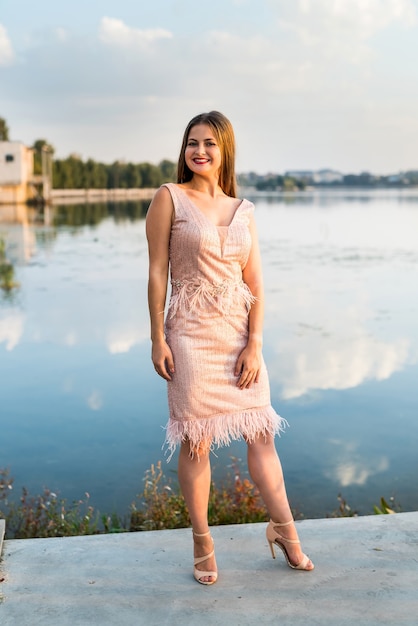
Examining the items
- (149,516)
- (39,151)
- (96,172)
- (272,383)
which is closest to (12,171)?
(39,151)

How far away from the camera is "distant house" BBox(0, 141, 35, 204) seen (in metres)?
47.1

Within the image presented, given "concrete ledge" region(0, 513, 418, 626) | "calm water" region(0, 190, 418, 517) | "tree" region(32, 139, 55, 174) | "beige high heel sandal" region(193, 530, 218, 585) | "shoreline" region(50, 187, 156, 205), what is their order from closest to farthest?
"concrete ledge" region(0, 513, 418, 626) → "beige high heel sandal" region(193, 530, 218, 585) → "calm water" region(0, 190, 418, 517) → "tree" region(32, 139, 55, 174) → "shoreline" region(50, 187, 156, 205)

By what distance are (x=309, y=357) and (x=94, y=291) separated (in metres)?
5.89

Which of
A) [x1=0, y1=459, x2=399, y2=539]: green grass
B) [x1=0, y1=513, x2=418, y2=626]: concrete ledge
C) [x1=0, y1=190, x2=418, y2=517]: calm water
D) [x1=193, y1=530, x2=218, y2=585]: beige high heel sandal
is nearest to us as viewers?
[x1=0, y1=513, x2=418, y2=626]: concrete ledge

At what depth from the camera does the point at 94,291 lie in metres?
13.2

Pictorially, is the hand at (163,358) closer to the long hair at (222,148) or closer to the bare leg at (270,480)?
the bare leg at (270,480)

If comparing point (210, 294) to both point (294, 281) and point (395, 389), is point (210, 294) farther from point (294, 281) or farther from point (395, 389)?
point (294, 281)

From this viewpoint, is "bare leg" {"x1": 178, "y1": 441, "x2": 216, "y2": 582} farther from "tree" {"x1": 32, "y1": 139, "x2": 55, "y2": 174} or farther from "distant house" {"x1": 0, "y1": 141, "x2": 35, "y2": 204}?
"tree" {"x1": 32, "y1": 139, "x2": 55, "y2": 174}

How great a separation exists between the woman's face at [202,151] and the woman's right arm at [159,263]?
123 millimetres

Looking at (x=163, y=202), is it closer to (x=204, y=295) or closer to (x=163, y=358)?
(x=204, y=295)

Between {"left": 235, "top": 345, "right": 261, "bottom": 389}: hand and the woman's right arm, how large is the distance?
0.21 m

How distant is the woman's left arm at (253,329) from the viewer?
236cm

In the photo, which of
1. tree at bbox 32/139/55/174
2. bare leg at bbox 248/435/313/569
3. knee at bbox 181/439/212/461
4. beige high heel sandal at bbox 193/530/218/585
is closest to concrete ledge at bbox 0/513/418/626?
beige high heel sandal at bbox 193/530/218/585

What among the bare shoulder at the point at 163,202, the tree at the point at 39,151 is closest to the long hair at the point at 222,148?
the bare shoulder at the point at 163,202
